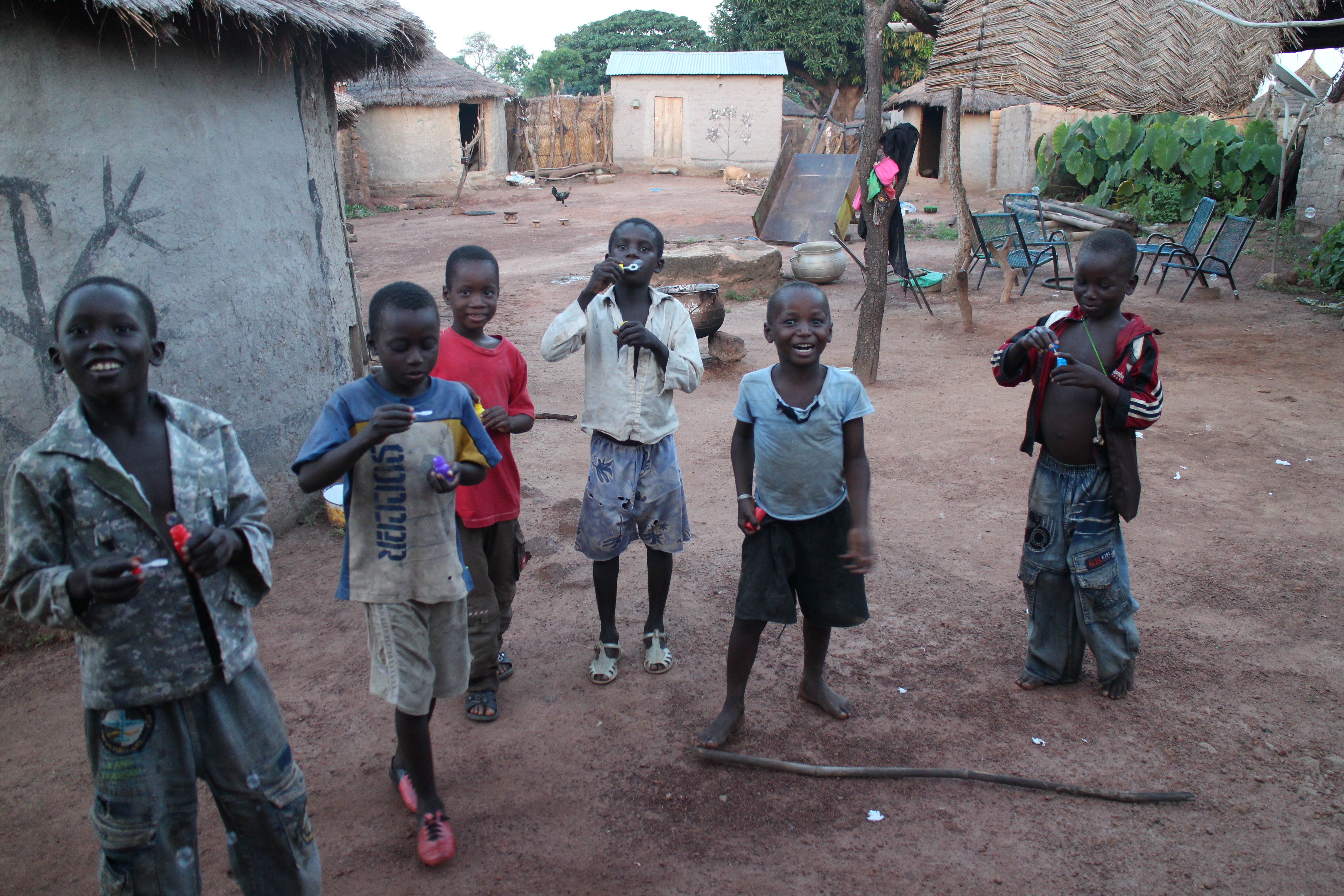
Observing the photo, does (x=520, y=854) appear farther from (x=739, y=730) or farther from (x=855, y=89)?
(x=855, y=89)

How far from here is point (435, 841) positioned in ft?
7.53

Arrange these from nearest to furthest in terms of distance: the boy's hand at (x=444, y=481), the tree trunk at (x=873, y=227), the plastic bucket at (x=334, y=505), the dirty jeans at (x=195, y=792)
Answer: the dirty jeans at (x=195, y=792) → the boy's hand at (x=444, y=481) → the plastic bucket at (x=334, y=505) → the tree trunk at (x=873, y=227)

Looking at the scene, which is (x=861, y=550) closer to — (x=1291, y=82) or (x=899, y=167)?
(x=899, y=167)

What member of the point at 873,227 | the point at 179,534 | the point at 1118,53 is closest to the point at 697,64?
the point at 873,227

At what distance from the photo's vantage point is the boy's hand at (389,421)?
1956mm

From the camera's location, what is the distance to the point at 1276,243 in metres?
9.64

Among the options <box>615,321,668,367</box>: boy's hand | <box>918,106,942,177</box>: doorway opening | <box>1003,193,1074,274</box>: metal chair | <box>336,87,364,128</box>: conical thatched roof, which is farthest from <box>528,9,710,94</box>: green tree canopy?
<box>615,321,668,367</box>: boy's hand

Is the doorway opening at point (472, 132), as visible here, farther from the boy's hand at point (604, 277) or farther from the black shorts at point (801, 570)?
the black shorts at point (801, 570)

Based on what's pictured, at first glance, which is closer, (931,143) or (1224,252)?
(1224,252)

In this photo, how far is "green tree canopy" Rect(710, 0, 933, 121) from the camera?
3119 cm

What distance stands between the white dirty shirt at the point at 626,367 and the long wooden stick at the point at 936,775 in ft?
3.48

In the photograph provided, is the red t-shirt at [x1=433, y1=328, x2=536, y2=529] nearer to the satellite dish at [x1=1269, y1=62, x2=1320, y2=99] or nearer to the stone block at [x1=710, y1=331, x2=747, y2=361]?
the stone block at [x1=710, y1=331, x2=747, y2=361]

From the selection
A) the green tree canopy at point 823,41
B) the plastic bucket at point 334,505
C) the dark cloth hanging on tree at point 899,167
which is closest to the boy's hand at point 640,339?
the plastic bucket at point 334,505

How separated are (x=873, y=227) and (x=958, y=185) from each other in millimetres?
2906
